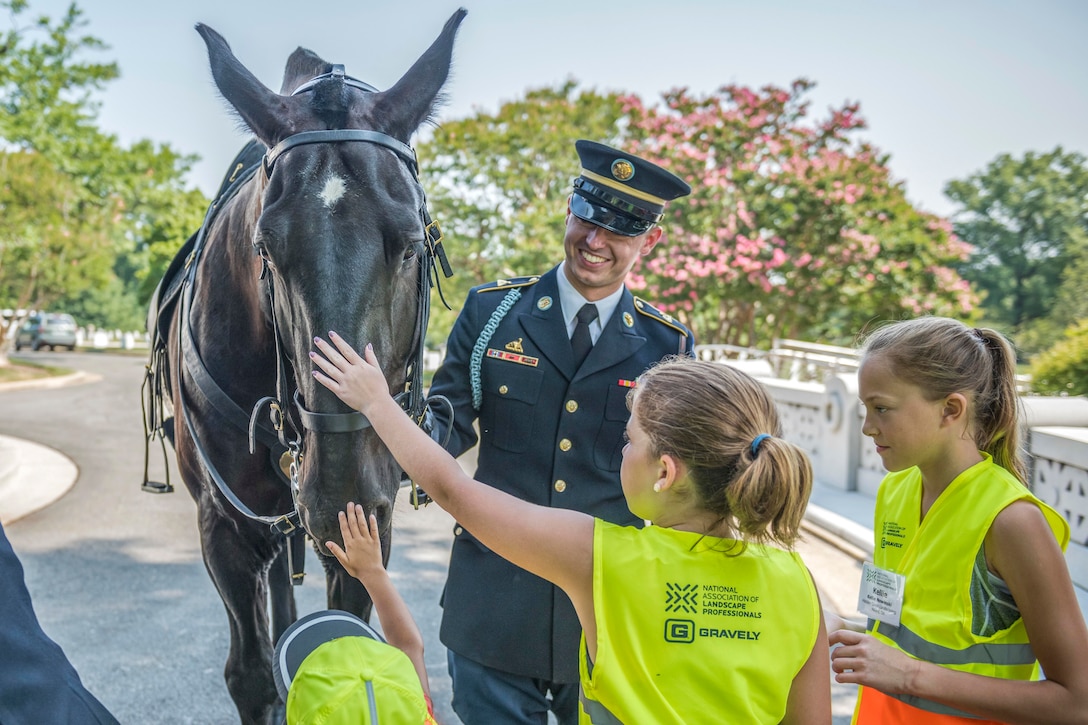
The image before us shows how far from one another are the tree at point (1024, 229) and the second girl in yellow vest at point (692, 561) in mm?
31513

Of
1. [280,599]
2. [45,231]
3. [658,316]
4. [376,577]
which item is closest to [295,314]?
[376,577]

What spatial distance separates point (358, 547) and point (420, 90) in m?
1.17

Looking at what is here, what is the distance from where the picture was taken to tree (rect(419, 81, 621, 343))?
621 inches

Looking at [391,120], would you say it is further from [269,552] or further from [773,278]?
[773,278]

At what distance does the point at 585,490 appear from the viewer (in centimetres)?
229

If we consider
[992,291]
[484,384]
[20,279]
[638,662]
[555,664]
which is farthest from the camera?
[992,291]

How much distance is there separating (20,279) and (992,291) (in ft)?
104

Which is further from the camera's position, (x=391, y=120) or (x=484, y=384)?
(x=484, y=384)

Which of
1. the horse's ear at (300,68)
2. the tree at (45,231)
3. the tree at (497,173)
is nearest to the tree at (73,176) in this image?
the tree at (45,231)

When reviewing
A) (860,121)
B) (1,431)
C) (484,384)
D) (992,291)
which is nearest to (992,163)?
(992,291)

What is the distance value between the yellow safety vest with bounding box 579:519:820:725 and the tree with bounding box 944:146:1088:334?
31.5 metres

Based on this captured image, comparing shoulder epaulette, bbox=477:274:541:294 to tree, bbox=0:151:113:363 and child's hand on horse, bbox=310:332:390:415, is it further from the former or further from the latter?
tree, bbox=0:151:113:363

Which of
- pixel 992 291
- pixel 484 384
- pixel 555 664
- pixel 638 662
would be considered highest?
pixel 992 291

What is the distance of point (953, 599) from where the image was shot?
1.74 m
